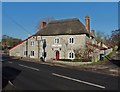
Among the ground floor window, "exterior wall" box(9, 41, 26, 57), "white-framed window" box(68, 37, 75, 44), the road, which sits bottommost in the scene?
the road

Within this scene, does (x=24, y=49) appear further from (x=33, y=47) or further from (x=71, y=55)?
(x=71, y=55)

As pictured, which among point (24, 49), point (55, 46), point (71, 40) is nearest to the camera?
point (71, 40)

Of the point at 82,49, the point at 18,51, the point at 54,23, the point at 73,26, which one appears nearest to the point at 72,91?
the point at 82,49

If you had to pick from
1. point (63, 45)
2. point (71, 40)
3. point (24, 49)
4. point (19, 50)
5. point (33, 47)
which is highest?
point (71, 40)

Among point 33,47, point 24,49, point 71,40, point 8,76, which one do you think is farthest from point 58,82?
point 24,49

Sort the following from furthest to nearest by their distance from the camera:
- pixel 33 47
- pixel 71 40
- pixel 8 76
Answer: pixel 33 47
pixel 71 40
pixel 8 76

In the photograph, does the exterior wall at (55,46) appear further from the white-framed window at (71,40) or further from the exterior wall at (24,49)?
the white-framed window at (71,40)

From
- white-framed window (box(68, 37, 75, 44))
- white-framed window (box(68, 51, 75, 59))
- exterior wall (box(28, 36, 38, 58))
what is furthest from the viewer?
exterior wall (box(28, 36, 38, 58))

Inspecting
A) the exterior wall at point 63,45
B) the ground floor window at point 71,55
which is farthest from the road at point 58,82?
the exterior wall at point 63,45

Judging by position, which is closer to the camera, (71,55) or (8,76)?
(8,76)

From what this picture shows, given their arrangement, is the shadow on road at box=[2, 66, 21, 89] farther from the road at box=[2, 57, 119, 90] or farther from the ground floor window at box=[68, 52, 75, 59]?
the ground floor window at box=[68, 52, 75, 59]

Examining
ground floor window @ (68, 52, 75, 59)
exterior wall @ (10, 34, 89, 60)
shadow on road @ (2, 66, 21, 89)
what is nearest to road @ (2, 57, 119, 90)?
shadow on road @ (2, 66, 21, 89)

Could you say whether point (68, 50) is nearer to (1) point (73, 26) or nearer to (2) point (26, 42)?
(1) point (73, 26)

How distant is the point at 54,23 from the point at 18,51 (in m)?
13.3
